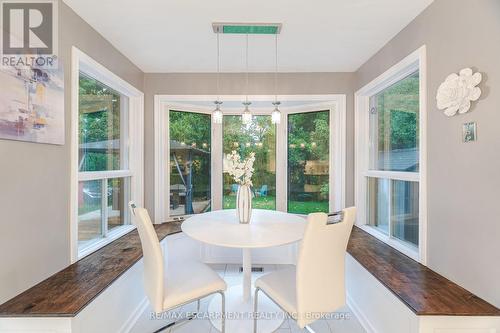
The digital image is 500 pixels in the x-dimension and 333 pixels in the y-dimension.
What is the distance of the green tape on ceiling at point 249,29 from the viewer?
2.00 meters

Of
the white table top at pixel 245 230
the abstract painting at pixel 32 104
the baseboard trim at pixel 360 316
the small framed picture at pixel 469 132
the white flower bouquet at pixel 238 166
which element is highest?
the abstract painting at pixel 32 104

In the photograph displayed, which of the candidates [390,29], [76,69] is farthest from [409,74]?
[76,69]

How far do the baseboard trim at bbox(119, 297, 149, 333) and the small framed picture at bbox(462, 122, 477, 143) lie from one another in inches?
105

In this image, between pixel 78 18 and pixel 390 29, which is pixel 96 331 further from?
pixel 390 29

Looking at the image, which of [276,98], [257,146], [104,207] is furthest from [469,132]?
[104,207]

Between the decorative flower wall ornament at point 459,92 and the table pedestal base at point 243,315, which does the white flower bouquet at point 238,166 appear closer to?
the table pedestal base at point 243,315

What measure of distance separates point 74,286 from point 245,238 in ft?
3.67

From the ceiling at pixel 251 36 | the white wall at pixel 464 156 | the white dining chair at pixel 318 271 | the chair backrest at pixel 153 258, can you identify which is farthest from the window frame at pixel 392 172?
the chair backrest at pixel 153 258

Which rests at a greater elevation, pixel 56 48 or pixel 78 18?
pixel 78 18

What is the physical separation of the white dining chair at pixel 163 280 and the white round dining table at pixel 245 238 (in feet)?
0.96

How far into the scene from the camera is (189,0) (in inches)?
67.2

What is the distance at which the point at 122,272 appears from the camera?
1794mm

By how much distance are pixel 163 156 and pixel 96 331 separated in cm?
196

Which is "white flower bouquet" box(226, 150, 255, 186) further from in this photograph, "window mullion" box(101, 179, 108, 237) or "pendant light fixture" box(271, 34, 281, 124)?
"window mullion" box(101, 179, 108, 237)
